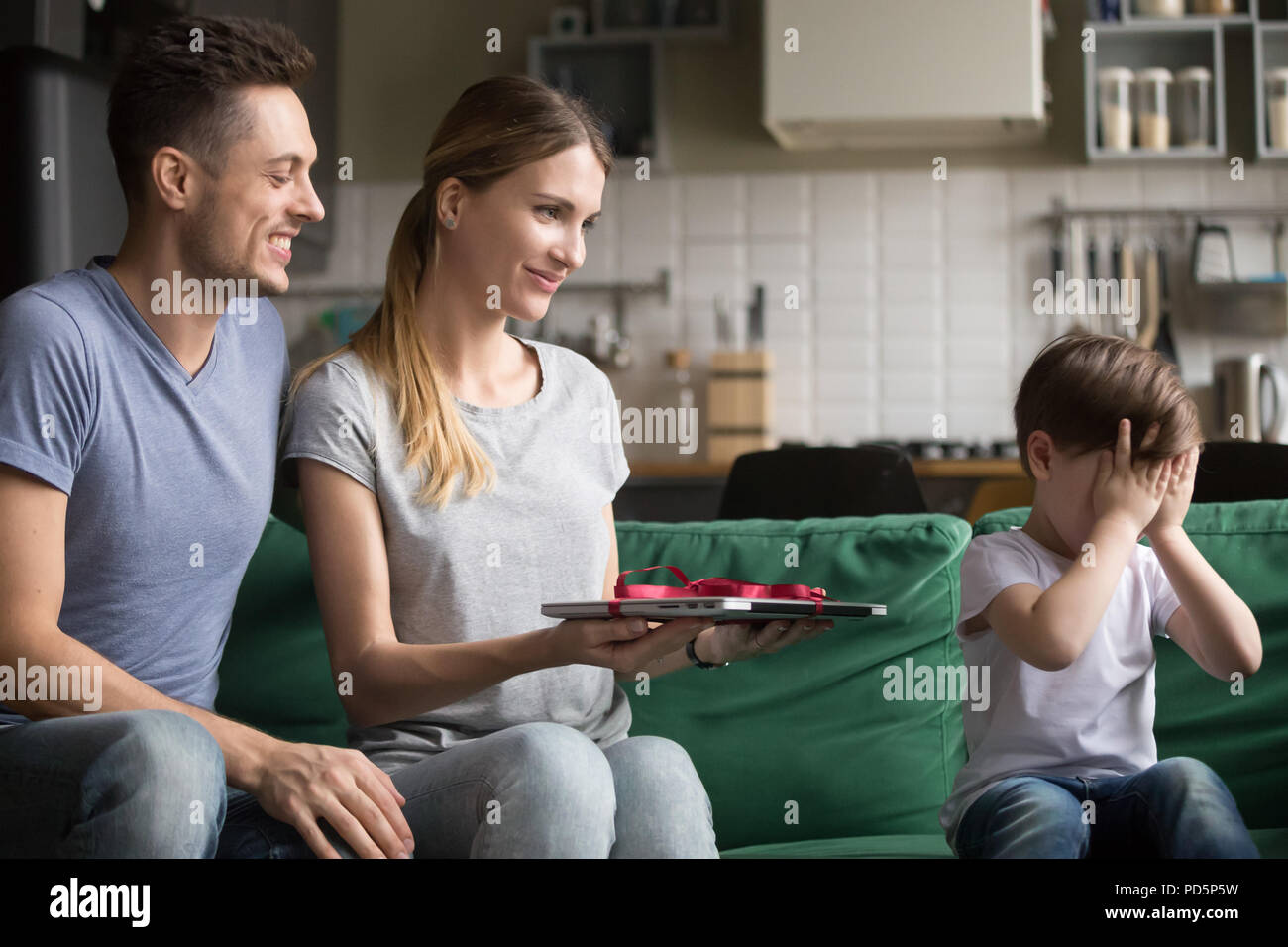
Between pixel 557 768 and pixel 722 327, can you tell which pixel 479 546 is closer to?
pixel 557 768

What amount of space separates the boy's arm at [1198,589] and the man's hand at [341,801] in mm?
718

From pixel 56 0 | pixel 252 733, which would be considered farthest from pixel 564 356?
pixel 56 0

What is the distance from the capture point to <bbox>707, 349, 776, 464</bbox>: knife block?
13.4 feet

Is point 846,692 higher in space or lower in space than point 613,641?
lower

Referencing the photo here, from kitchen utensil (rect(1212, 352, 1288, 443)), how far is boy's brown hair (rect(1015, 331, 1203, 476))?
2.61m

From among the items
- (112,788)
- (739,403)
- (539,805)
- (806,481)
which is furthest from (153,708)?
(739,403)

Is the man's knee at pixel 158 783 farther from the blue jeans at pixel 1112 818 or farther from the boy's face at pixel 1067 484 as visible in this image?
the boy's face at pixel 1067 484

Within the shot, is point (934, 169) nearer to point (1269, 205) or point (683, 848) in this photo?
point (1269, 205)

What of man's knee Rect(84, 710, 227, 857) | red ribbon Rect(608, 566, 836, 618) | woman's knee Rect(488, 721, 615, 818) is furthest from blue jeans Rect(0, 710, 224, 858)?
red ribbon Rect(608, 566, 836, 618)

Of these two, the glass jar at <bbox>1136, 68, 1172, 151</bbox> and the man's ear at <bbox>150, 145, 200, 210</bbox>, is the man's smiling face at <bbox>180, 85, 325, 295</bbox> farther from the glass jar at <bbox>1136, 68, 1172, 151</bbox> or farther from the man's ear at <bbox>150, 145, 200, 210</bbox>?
the glass jar at <bbox>1136, 68, 1172, 151</bbox>

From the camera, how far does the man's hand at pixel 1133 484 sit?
3.93ft

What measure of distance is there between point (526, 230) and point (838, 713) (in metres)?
0.63

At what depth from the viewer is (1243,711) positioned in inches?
57.5

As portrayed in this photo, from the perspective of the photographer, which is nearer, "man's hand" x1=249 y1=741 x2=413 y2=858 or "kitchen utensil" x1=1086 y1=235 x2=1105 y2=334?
"man's hand" x1=249 y1=741 x2=413 y2=858
